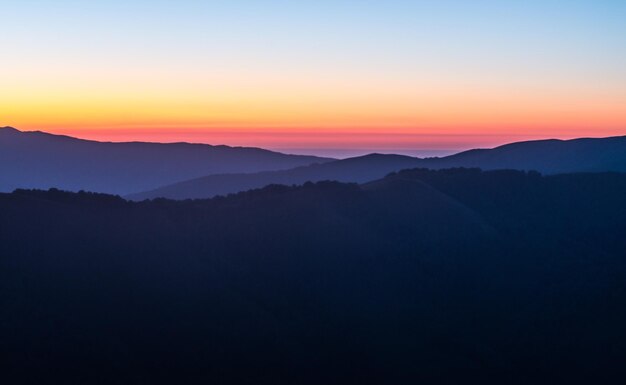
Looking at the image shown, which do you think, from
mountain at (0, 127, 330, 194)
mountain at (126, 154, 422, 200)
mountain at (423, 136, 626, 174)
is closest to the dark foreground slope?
mountain at (423, 136, 626, 174)

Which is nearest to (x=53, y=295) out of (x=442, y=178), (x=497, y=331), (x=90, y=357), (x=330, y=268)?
(x=90, y=357)

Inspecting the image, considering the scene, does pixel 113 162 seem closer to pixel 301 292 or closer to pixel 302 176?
pixel 302 176

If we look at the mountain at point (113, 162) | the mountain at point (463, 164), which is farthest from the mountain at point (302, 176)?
the mountain at point (113, 162)

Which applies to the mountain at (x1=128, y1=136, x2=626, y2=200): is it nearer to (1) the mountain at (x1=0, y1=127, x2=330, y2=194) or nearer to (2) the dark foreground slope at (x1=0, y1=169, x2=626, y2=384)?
(1) the mountain at (x1=0, y1=127, x2=330, y2=194)

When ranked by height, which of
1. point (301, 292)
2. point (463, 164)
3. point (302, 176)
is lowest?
point (301, 292)

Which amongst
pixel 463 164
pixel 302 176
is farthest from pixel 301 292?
pixel 302 176

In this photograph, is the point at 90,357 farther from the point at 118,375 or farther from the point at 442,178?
the point at 442,178
